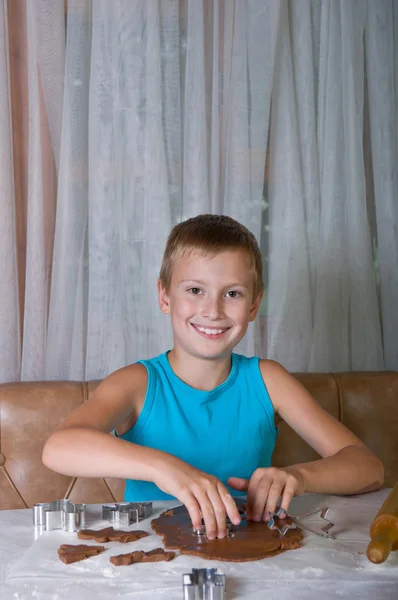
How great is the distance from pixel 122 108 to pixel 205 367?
774 mm

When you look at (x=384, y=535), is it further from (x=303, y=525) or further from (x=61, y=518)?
(x=61, y=518)

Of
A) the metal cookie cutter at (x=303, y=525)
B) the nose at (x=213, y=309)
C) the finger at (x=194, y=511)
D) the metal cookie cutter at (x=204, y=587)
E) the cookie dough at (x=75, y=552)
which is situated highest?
the nose at (x=213, y=309)

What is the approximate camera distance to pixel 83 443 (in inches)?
47.0

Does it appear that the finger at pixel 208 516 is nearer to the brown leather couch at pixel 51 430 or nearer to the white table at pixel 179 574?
the white table at pixel 179 574

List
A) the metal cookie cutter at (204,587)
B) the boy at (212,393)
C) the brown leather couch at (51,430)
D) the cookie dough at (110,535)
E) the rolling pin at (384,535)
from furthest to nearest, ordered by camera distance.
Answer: the brown leather couch at (51,430), the boy at (212,393), the cookie dough at (110,535), the rolling pin at (384,535), the metal cookie cutter at (204,587)

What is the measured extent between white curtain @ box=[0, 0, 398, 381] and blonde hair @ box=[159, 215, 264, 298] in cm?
42

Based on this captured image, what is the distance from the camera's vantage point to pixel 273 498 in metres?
1.10

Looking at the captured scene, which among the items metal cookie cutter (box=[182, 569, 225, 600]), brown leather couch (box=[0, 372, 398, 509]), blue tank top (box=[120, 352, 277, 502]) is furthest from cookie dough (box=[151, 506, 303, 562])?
brown leather couch (box=[0, 372, 398, 509])

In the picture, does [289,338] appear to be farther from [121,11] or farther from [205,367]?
[121,11]

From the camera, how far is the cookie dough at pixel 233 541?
0.95 m

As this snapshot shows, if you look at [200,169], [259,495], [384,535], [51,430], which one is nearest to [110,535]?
[259,495]

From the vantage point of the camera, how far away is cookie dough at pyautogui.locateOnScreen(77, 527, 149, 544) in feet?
3.29

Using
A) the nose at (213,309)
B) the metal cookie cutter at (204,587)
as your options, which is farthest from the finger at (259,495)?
the nose at (213,309)

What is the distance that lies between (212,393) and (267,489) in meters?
0.44
